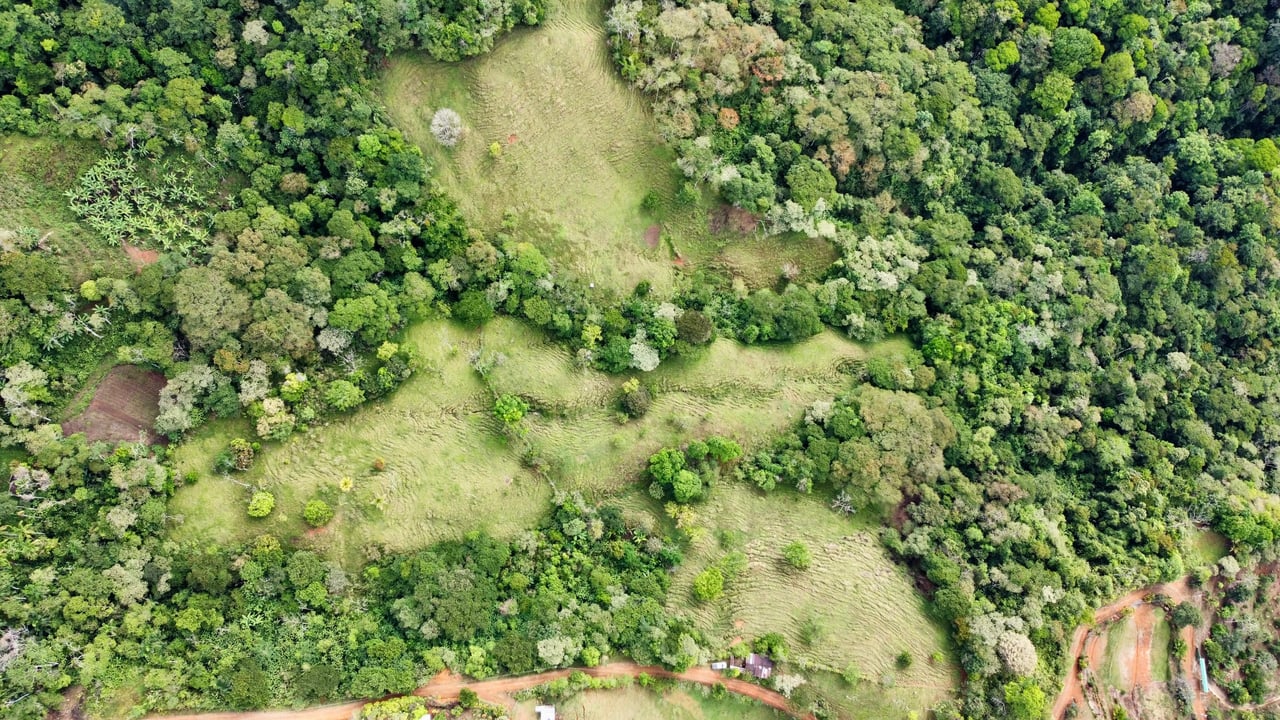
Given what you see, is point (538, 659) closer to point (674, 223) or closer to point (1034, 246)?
point (674, 223)

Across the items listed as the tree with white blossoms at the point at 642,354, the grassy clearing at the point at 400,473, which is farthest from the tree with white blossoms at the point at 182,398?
the tree with white blossoms at the point at 642,354

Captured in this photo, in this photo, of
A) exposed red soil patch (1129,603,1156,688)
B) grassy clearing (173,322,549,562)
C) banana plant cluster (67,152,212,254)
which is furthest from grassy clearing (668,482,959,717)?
banana plant cluster (67,152,212,254)

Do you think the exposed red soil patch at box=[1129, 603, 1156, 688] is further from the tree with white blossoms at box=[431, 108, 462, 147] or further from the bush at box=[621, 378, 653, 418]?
the tree with white blossoms at box=[431, 108, 462, 147]

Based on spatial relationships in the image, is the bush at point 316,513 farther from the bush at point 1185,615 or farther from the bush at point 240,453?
the bush at point 1185,615

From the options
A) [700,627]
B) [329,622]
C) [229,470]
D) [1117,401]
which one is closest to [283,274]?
[229,470]

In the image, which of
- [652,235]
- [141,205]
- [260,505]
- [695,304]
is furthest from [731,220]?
[141,205]

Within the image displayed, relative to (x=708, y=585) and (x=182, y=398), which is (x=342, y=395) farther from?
(x=708, y=585)

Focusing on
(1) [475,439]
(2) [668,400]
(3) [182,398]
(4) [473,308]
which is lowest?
(1) [475,439]
